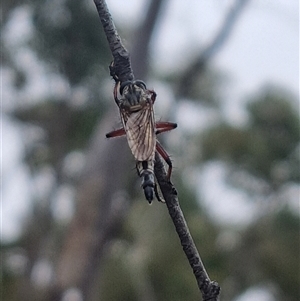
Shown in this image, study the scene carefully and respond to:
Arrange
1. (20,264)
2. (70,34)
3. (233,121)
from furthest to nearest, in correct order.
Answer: (233,121), (20,264), (70,34)

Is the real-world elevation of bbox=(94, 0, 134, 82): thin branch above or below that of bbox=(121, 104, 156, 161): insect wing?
below

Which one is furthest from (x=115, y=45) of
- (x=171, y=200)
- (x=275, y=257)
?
(x=275, y=257)

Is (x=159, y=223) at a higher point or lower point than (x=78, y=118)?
lower

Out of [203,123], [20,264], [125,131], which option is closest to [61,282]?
[125,131]

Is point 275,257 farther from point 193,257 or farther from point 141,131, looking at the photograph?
point 193,257

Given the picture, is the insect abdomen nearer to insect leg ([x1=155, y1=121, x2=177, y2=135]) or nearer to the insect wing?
the insect wing

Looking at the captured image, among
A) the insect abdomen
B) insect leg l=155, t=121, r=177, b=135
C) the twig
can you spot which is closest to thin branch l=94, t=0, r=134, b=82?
A: the twig

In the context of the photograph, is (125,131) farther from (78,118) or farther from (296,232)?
(296,232)
